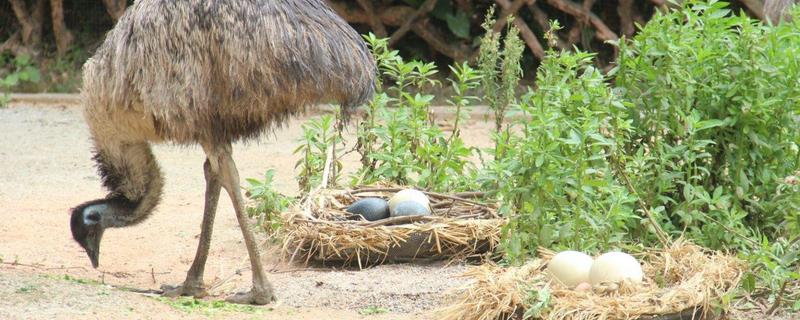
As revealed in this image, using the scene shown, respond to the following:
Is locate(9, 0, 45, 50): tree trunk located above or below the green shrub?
above

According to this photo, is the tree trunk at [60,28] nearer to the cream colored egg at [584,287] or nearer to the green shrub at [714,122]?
the green shrub at [714,122]

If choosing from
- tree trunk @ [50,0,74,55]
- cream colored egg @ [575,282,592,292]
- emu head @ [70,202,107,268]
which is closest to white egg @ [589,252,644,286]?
cream colored egg @ [575,282,592,292]

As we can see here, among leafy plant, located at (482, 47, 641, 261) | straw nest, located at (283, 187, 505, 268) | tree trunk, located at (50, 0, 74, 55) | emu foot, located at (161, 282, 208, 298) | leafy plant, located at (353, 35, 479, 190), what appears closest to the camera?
leafy plant, located at (482, 47, 641, 261)

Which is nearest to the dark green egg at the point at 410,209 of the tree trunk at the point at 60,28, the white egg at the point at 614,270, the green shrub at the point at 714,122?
the green shrub at the point at 714,122

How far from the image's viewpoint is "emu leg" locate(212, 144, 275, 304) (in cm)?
459

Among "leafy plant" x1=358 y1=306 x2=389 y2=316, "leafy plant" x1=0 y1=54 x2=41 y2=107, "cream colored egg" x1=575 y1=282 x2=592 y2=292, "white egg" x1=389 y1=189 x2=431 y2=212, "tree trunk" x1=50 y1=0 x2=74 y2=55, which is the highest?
"tree trunk" x1=50 y1=0 x2=74 y2=55

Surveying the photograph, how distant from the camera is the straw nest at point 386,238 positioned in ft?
16.8

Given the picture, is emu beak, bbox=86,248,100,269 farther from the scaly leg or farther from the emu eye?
the scaly leg

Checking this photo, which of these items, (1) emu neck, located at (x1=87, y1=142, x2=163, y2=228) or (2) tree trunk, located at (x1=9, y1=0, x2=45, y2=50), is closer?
(1) emu neck, located at (x1=87, y1=142, x2=163, y2=228)

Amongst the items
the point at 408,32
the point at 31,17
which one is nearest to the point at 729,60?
the point at 408,32

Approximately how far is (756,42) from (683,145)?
454 mm

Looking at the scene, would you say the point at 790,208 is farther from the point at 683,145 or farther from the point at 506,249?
the point at 506,249

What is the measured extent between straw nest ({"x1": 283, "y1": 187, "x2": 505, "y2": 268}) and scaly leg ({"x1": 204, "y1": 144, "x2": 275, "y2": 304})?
50cm

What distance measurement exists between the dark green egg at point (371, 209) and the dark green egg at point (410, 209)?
68 millimetres
